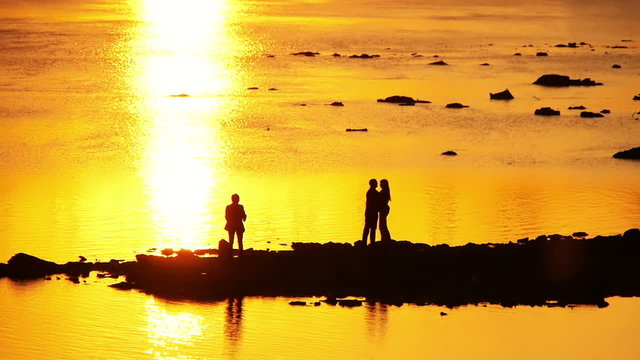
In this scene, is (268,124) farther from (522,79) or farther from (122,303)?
(122,303)

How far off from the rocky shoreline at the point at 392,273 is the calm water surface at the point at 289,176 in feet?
2.62

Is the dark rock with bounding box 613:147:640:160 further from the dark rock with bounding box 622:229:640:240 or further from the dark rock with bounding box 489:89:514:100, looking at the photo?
the dark rock with bounding box 622:229:640:240

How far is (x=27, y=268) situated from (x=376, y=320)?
892 cm

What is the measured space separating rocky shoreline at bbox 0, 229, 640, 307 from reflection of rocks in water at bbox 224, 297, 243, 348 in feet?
1.83

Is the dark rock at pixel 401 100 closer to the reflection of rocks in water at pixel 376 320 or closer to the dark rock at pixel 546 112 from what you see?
the dark rock at pixel 546 112

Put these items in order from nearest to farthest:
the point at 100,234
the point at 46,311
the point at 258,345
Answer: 1. the point at 258,345
2. the point at 46,311
3. the point at 100,234

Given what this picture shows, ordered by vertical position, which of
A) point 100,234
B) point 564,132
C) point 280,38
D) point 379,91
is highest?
point 280,38

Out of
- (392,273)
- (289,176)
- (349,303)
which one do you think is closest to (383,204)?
(392,273)

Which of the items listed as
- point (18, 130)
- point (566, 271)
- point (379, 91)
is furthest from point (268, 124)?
point (566, 271)

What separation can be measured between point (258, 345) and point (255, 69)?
9233 centimetres

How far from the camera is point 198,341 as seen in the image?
27.2 metres

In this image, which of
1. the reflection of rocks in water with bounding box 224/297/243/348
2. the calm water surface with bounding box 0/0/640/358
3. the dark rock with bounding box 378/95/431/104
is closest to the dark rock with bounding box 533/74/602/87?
the calm water surface with bounding box 0/0/640/358

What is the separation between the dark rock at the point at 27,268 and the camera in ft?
104

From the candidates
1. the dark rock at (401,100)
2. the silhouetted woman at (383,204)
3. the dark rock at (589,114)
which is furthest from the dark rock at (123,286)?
the dark rock at (401,100)
